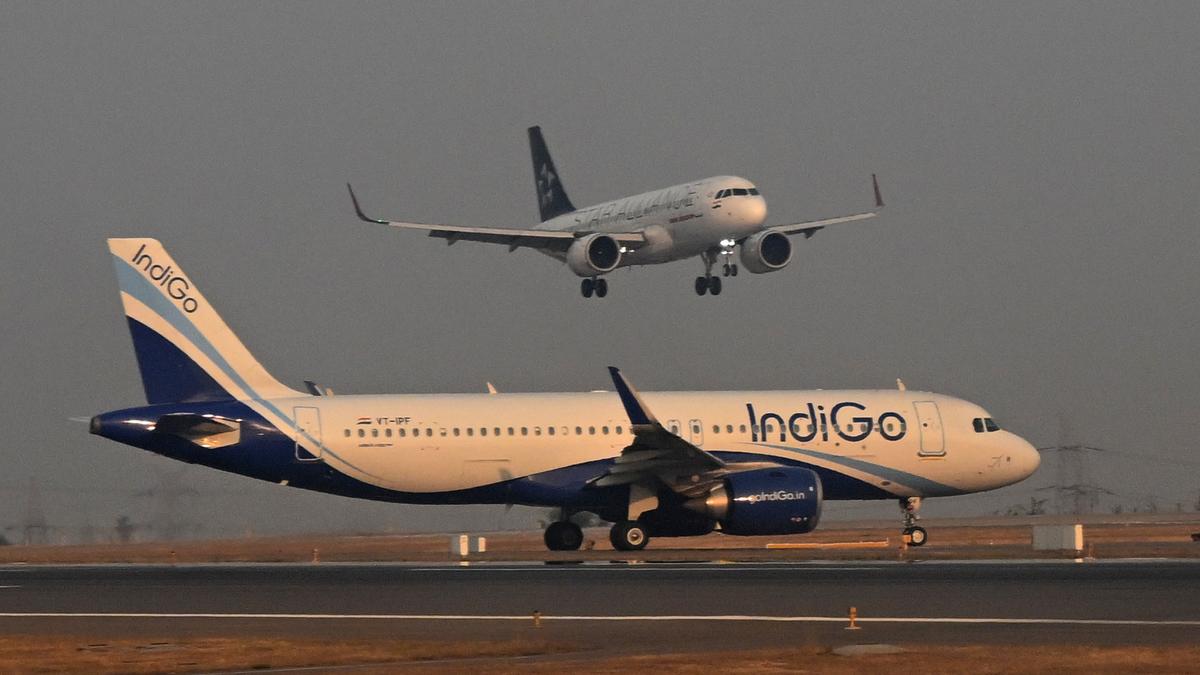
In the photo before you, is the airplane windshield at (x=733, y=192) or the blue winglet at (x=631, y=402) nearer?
the blue winglet at (x=631, y=402)

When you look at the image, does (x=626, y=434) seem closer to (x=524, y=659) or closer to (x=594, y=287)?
(x=594, y=287)

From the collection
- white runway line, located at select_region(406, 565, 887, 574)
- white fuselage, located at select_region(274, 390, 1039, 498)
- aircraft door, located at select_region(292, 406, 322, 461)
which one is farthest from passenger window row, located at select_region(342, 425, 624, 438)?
white runway line, located at select_region(406, 565, 887, 574)

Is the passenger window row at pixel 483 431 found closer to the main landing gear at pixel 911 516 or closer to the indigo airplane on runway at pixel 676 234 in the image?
the main landing gear at pixel 911 516

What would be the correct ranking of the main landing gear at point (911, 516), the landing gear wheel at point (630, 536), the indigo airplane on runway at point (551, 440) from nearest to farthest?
1. the indigo airplane on runway at point (551, 440)
2. the landing gear wheel at point (630, 536)
3. the main landing gear at point (911, 516)

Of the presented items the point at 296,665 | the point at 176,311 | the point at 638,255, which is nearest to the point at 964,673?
the point at 296,665

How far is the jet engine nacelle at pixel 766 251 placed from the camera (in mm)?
54469

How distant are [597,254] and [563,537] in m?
15.5

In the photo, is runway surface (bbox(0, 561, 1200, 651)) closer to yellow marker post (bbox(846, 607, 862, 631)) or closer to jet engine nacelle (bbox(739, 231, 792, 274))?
yellow marker post (bbox(846, 607, 862, 631))

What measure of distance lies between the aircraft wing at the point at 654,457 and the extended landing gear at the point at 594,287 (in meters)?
18.4

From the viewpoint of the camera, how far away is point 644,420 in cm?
3741

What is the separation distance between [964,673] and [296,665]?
6341 millimetres

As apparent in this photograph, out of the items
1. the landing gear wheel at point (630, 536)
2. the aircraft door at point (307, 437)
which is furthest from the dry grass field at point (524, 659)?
the landing gear wheel at point (630, 536)

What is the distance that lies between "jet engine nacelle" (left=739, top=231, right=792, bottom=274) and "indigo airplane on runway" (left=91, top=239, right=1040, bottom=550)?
1243 cm

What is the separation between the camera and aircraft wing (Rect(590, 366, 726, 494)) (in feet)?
122
